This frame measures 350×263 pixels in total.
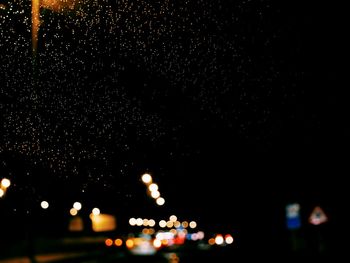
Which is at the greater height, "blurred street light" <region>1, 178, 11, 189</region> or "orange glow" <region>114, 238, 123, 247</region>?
"blurred street light" <region>1, 178, 11, 189</region>

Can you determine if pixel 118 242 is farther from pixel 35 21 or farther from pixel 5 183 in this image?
pixel 35 21

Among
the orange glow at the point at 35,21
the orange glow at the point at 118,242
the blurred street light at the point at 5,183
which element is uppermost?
the blurred street light at the point at 5,183

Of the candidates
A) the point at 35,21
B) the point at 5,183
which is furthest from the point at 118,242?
the point at 35,21

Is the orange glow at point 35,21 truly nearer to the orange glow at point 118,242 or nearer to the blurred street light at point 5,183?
the orange glow at point 118,242

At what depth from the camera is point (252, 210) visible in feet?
113

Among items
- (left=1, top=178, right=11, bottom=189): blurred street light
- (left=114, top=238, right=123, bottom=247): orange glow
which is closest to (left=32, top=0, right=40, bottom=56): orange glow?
(left=114, top=238, right=123, bottom=247): orange glow

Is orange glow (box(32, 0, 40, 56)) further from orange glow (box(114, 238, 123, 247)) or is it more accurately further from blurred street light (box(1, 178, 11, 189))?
blurred street light (box(1, 178, 11, 189))

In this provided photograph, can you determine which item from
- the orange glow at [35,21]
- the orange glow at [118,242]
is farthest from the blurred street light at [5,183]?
the orange glow at [35,21]

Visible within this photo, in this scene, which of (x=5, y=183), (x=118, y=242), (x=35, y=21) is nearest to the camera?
(x=35, y=21)

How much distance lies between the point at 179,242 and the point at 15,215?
509 inches

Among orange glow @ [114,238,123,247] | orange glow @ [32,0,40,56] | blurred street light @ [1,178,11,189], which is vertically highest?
blurred street light @ [1,178,11,189]

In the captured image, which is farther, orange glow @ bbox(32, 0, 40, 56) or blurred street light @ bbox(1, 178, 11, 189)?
blurred street light @ bbox(1, 178, 11, 189)

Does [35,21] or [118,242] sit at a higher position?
[35,21]

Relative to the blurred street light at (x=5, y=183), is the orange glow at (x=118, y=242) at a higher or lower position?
lower
